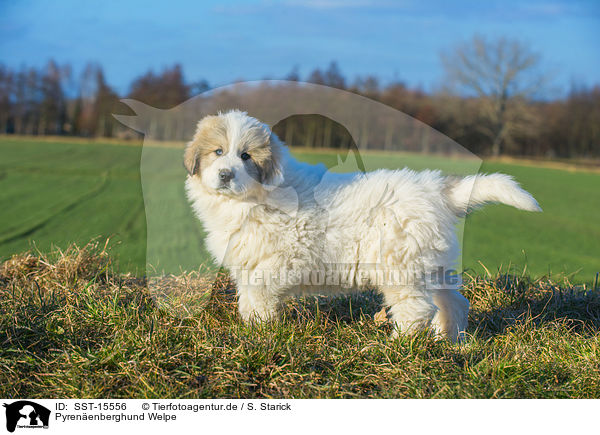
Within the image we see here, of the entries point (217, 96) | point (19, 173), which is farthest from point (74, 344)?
point (19, 173)

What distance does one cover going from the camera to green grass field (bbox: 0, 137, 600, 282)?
388 centimetres

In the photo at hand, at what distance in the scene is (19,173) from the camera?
20.2m

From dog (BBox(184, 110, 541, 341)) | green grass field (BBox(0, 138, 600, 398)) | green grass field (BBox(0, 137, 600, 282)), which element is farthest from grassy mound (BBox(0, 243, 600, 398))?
green grass field (BBox(0, 137, 600, 282))

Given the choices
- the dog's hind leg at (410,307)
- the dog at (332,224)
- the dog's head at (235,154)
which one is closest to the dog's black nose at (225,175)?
the dog's head at (235,154)

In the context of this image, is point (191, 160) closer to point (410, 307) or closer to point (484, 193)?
point (410, 307)

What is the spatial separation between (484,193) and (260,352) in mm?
1784

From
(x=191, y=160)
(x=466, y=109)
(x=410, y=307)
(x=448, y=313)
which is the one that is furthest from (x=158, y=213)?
(x=466, y=109)

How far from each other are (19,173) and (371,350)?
21025 millimetres

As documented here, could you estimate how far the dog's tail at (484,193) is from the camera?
311 cm
